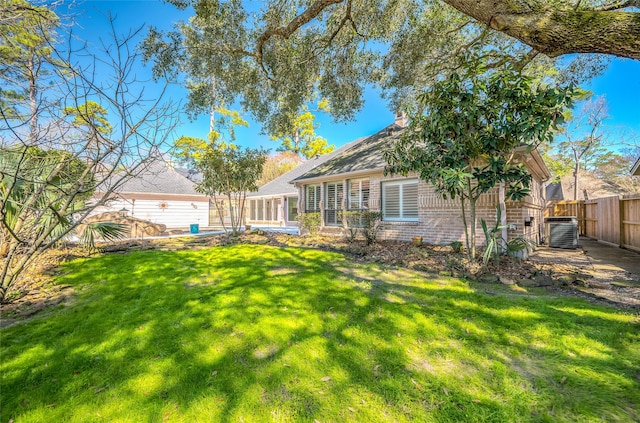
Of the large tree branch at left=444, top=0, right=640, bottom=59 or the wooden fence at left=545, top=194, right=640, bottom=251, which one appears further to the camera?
the wooden fence at left=545, top=194, right=640, bottom=251

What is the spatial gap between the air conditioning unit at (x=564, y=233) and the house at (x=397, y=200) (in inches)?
19.9

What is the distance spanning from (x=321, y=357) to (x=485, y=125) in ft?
18.6

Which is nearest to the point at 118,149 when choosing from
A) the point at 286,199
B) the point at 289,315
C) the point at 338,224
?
the point at 289,315

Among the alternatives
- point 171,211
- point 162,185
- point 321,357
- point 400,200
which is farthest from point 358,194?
point 162,185

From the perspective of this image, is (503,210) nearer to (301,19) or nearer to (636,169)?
(636,169)

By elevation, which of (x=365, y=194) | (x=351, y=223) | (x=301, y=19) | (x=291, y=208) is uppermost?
(x=301, y=19)

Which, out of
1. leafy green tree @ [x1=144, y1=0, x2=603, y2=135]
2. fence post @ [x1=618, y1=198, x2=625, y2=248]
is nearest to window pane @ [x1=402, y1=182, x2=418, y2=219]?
leafy green tree @ [x1=144, y1=0, x2=603, y2=135]

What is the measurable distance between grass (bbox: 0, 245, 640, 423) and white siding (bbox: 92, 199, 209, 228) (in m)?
14.9

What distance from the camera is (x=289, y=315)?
3.72m

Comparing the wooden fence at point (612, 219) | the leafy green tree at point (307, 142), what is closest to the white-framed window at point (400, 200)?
the wooden fence at point (612, 219)

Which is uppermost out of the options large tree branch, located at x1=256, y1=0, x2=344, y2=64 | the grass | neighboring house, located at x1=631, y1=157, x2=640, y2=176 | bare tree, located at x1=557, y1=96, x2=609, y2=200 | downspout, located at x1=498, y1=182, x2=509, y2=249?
bare tree, located at x1=557, y1=96, x2=609, y2=200

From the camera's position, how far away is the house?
7914 mm

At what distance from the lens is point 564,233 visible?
987cm

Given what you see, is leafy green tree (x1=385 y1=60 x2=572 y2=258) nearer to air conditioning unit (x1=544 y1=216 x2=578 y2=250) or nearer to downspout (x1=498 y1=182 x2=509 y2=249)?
downspout (x1=498 y1=182 x2=509 y2=249)
